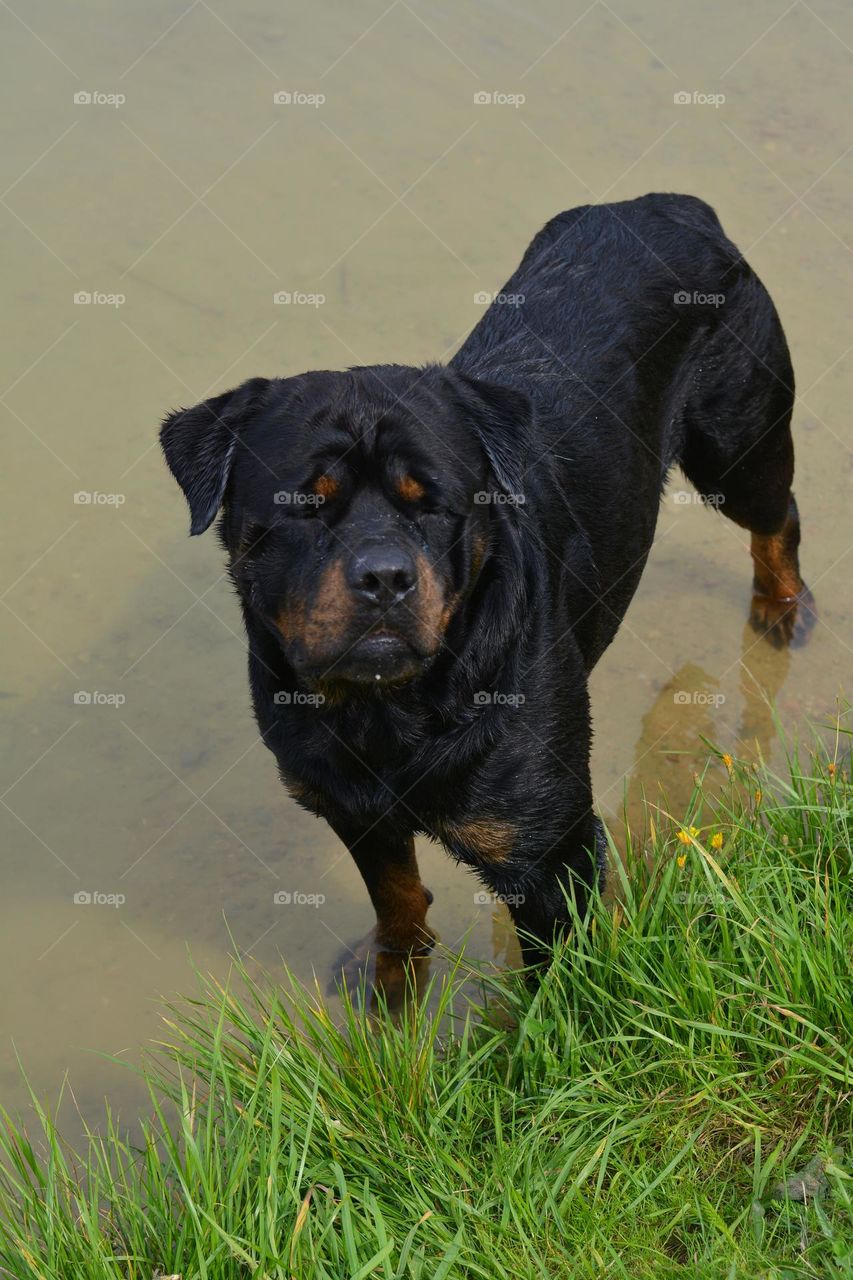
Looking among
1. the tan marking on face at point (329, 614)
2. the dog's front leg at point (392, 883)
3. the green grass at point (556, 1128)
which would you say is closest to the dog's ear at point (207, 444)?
the tan marking on face at point (329, 614)

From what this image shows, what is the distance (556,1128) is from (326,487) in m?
1.37

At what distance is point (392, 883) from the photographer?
3.59m

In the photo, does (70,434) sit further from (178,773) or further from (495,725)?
(495,725)

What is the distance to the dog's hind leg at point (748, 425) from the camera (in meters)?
3.92

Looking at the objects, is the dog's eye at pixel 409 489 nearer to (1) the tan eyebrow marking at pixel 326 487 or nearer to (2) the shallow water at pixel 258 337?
Result: (1) the tan eyebrow marking at pixel 326 487

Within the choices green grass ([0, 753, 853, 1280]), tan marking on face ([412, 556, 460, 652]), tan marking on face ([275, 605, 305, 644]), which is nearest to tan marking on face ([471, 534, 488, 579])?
tan marking on face ([412, 556, 460, 652])

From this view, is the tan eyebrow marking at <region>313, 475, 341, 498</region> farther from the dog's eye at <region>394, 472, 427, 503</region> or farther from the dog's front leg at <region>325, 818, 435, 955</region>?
the dog's front leg at <region>325, 818, 435, 955</region>

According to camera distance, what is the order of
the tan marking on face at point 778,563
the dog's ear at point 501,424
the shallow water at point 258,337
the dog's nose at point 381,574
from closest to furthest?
the dog's nose at point 381,574, the dog's ear at point 501,424, the shallow water at point 258,337, the tan marking on face at point 778,563

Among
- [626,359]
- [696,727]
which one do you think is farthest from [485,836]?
[696,727]

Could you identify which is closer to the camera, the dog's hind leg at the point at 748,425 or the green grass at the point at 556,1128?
the green grass at the point at 556,1128

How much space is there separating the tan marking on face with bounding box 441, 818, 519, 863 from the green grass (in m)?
0.24

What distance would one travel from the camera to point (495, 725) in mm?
2998

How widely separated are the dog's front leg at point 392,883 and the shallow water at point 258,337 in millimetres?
216

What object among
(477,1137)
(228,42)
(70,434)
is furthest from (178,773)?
(228,42)
